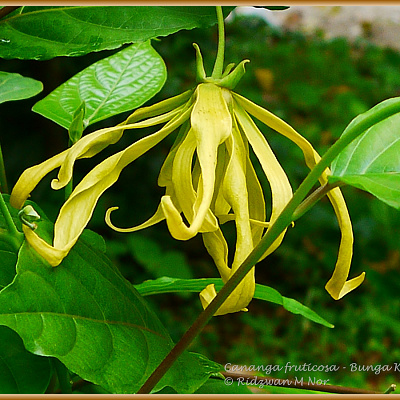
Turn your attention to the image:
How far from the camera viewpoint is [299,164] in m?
1.96

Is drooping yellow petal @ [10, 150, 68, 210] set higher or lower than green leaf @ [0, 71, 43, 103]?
higher

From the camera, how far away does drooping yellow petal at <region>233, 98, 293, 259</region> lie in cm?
30

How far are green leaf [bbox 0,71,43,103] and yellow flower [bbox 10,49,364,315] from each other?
0.19 meters

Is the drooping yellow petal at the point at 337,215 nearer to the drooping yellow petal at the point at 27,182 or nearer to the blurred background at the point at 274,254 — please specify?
the drooping yellow petal at the point at 27,182

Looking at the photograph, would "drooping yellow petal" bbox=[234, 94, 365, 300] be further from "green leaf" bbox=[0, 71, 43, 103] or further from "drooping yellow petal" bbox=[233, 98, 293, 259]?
"green leaf" bbox=[0, 71, 43, 103]

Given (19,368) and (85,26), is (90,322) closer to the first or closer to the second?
(19,368)

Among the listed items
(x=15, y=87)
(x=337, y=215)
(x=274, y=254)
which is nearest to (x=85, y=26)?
(x=15, y=87)

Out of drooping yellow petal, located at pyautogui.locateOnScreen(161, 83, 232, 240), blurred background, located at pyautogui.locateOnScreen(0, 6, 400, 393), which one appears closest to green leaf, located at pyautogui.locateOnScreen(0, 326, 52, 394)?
drooping yellow petal, located at pyautogui.locateOnScreen(161, 83, 232, 240)

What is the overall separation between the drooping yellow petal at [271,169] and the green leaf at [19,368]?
0.19 m

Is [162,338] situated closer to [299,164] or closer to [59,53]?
[59,53]

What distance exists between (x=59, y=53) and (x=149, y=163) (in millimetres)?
1192

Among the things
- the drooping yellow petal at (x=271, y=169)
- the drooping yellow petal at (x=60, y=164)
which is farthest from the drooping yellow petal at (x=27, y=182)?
the drooping yellow petal at (x=271, y=169)

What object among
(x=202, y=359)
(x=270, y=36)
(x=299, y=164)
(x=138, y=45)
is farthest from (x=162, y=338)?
(x=270, y=36)

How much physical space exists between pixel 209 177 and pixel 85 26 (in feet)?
0.64
